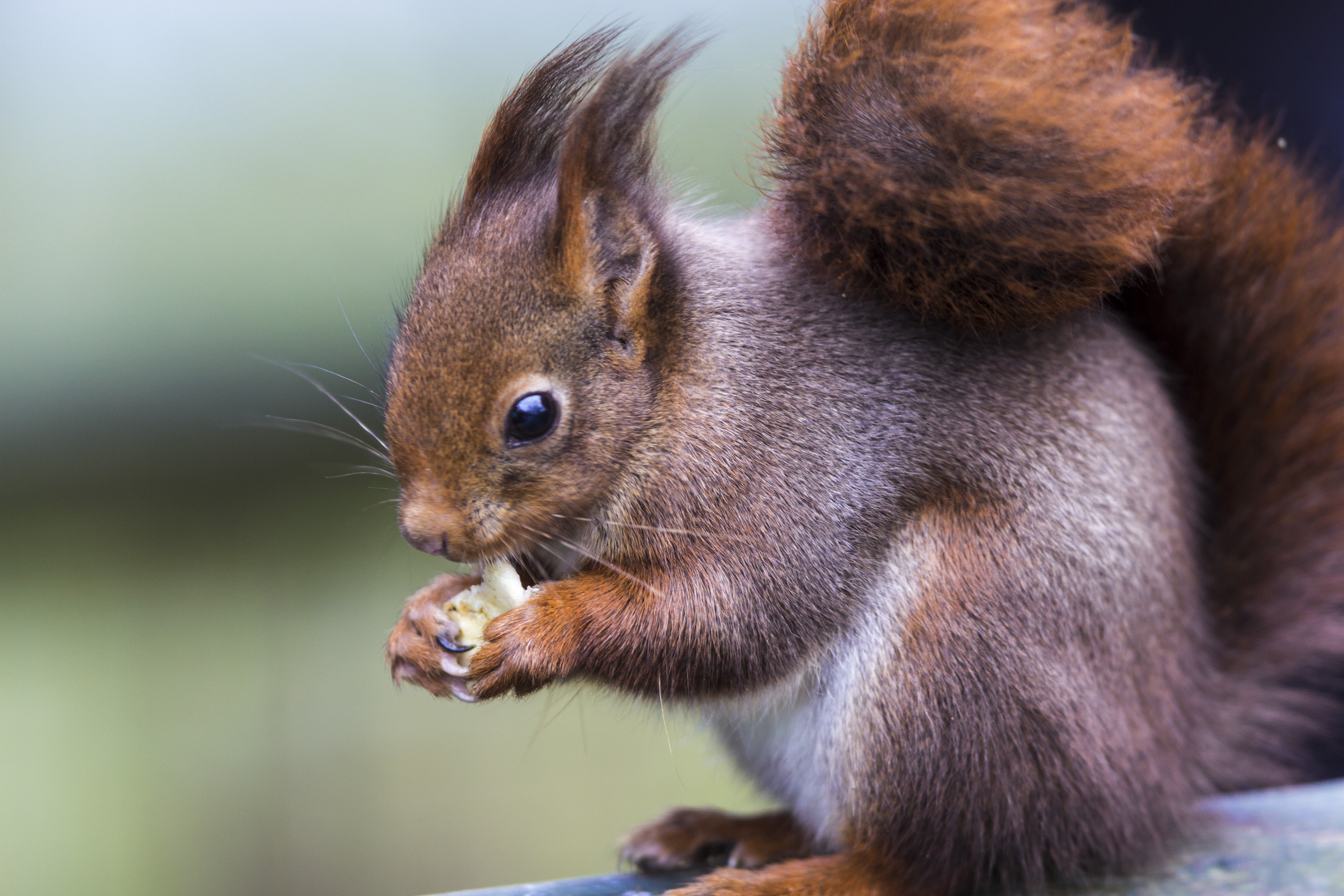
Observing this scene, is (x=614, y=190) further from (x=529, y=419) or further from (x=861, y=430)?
(x=861, y=430)

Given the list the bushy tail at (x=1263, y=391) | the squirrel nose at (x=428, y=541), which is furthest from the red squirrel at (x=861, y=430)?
the bushy tail at (x=1263, y=391)

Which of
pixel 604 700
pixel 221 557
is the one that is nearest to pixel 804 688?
pixel 604 700

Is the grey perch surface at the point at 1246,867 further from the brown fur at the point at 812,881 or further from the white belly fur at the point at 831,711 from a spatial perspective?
the white belly fur at the point at 831,711

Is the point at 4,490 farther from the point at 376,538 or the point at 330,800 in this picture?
the point at 330,800

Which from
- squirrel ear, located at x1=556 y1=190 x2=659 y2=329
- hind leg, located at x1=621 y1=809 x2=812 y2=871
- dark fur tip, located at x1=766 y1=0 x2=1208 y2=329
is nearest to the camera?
dark fur tip, located at x1=766 y1=0 x2=1208 y2=329

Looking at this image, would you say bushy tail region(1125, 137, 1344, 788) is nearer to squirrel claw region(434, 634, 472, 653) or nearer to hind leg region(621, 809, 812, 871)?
hind leg region(621, 809, 812, 871)

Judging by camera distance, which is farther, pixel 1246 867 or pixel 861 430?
pixel 1246 867

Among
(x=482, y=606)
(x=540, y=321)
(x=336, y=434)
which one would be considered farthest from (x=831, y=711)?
(x=336, y=434)

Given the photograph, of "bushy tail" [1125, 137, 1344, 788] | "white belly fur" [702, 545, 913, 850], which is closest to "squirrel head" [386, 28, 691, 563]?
"white belly fur" [702, 545, 913, 850]
